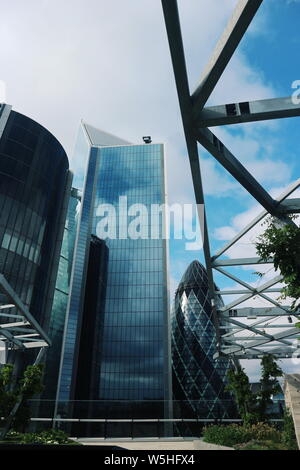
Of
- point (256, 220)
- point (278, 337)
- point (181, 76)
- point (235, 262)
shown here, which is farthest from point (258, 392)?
point (181, 76)

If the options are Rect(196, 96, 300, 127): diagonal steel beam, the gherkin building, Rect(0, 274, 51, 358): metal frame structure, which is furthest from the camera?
the gherkin building

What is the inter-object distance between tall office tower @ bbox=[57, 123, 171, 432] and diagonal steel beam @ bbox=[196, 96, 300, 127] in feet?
230

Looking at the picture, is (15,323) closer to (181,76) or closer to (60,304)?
(181,76)

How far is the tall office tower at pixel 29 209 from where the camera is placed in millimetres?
46750

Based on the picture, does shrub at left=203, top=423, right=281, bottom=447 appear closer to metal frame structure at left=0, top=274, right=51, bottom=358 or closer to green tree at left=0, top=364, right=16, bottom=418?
green tree at left=0, top=364, right=16, bottom=418

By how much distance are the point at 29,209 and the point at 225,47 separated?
48.2 meters

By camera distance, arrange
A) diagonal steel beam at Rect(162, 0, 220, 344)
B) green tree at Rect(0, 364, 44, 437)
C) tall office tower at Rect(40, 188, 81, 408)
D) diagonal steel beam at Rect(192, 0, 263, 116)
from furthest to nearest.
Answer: tall office tower at Rect(40, 188, 81, 408), green tree at Rect(0, 364, 44, 437), diagonal steel beam at Rect(162, 0, 220, 344), diagonal steel beam at Rect(192, 0, 263, 116)

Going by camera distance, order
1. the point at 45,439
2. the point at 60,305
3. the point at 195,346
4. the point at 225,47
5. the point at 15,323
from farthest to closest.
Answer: the point at 195,346, the point at 60,305, the point at 15,323, the point at 45,439, the point at 225,47

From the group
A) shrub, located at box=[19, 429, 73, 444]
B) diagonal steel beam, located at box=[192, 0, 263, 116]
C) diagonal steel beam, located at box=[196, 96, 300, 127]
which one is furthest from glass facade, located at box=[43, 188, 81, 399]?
diagonal steel beam, located at box=[192, 0, 263, 116]

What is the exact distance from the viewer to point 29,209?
5019 centimetres

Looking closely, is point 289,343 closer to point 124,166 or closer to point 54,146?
point 54,146

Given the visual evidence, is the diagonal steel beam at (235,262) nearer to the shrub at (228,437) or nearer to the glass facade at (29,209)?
the shrub at (228,437)

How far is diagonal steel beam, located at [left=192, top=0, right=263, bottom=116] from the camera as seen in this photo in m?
5.72

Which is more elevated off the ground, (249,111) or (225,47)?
(225,47)
